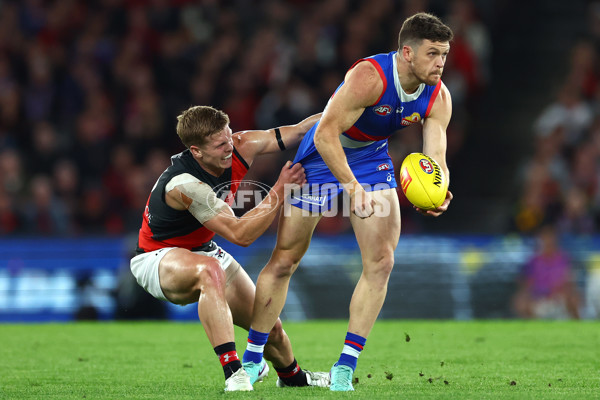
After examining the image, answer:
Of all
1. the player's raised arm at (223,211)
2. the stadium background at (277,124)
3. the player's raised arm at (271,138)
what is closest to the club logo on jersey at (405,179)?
the player's raised arm at (223,211)

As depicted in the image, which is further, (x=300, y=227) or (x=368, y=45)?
(x=368, y=45)

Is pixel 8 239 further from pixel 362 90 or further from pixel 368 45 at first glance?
pixel 362 90

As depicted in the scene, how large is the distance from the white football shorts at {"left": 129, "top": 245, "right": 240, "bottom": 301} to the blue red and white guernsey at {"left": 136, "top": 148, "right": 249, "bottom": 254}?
0.28 feet

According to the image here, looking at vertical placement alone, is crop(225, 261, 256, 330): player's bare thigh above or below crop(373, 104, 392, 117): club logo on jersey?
below

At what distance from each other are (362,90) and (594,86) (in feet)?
27.9

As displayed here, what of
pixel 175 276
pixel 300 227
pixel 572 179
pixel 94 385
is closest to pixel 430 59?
pixel 300 227

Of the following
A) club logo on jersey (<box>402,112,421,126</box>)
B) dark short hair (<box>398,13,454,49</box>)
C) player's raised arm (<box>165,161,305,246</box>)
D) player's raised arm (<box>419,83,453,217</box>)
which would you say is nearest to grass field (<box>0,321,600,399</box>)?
player's raised arm (<box>165,161,305,246</box>)

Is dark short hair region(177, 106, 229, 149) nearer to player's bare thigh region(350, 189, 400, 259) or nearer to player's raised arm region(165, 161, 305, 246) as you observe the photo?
player's raised arm region(165, 161, 305, 246)

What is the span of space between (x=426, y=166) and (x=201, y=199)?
1.44 meters

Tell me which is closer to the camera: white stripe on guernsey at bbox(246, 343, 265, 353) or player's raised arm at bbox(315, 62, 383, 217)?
player's raised arm at bbox(315, 62, 383, 217)

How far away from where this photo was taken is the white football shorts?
5.79 metres

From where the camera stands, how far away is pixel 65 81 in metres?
14.2

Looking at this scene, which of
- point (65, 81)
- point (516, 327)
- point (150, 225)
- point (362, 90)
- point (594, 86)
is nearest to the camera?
point (362, 90)

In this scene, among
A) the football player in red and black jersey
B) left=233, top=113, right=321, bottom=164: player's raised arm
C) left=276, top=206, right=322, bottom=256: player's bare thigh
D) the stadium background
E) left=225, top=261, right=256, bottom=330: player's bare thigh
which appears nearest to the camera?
the football player in red and black jersey
